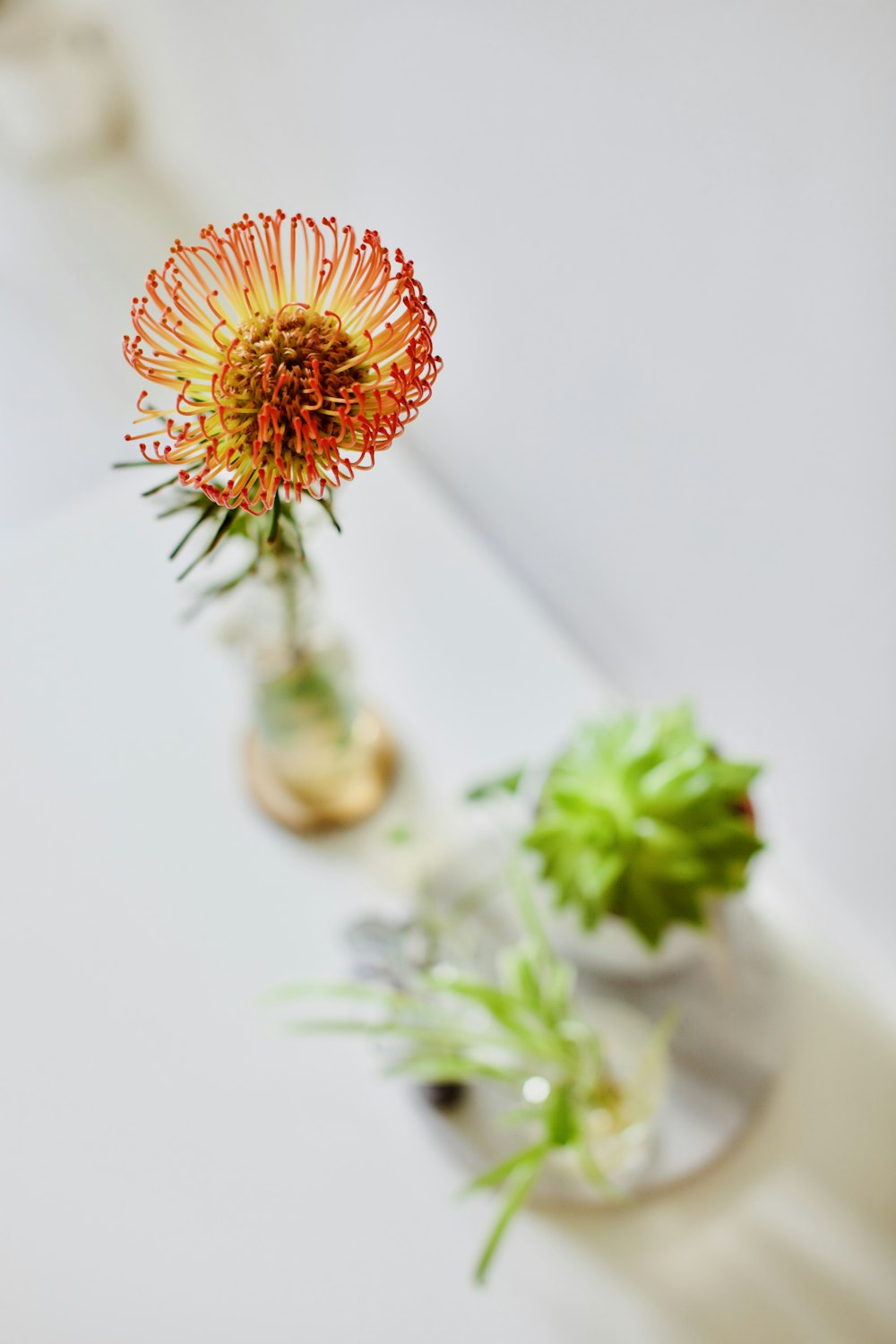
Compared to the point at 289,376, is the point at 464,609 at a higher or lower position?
higher

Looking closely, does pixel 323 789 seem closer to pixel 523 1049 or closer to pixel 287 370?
pixel 523 1049

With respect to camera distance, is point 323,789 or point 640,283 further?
point 323,789

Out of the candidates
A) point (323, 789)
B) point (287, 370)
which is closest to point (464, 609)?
point (323, 789)

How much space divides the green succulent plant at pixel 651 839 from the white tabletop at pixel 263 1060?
0.20 metres

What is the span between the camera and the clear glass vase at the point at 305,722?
26.3 inches

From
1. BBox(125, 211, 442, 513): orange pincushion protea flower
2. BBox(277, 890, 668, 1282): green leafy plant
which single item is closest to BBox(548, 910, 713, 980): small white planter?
BBox(277, 890, 668, 1282): green leafy plant

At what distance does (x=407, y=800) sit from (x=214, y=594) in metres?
0.39

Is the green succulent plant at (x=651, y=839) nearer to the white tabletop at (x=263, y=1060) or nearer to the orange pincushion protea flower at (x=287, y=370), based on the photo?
the white tabletop at (x=263, y=1060)

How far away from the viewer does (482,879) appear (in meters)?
0.86

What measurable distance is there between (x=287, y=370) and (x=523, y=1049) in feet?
1.75

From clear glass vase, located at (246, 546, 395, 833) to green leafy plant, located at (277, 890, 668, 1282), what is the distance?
151 mm

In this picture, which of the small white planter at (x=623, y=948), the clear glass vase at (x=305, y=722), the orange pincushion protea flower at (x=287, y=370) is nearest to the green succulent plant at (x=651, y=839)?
the small white planter at (x=623, y=948)

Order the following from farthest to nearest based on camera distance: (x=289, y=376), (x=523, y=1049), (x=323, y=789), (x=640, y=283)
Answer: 1. (x=323, y=789)
2. (x=523, y=1049)
3. (x=640, y=283)
4. (x=289, y=376)

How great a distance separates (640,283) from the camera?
61cm
